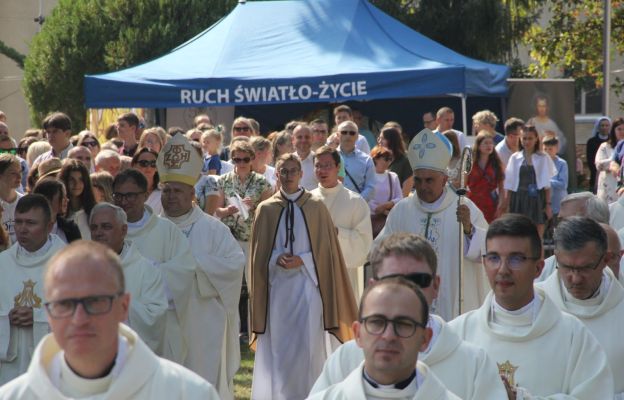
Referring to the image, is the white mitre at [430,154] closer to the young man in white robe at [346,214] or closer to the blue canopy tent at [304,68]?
the young man in white robe at [346,214]

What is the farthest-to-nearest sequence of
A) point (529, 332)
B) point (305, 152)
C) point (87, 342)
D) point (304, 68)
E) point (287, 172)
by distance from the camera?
1. point (304, 68)
2. point (305, 152)
3. point (287, 172)
4. point (529, 332)
5. point (87, 342)

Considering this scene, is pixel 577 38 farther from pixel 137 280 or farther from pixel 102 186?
pixel 137 280

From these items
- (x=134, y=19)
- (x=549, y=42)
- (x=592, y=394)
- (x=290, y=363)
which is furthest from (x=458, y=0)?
(x=592, y=394)

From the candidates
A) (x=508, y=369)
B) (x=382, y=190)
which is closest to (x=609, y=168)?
(x=382, y=190)

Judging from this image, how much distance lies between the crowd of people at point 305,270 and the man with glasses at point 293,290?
1cm

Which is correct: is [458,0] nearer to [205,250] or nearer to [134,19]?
→ [134,19]

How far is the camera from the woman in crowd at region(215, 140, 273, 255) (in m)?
11.7

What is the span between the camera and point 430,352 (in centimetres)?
523

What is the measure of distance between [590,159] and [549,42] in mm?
9509

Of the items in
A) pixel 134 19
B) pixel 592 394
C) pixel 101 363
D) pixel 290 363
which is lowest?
pixel 290 363

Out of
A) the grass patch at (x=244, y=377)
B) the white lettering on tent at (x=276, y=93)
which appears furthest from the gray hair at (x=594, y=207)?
the white lettering on tent at (x=276, y=93)

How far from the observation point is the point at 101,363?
3.92 meters

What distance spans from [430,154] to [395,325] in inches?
226

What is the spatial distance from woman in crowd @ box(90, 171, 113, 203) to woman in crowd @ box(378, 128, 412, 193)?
4.39 metres
